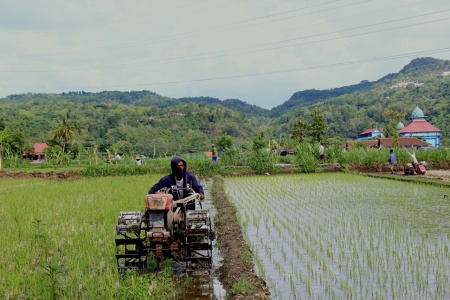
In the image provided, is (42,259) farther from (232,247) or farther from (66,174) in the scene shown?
(66,174)

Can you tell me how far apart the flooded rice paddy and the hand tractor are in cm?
75

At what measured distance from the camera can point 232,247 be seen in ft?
18.9

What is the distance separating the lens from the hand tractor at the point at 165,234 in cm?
476

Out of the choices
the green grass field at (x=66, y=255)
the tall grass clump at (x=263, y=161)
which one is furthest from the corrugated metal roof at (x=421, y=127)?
the green grass field at (x=66, y=255)

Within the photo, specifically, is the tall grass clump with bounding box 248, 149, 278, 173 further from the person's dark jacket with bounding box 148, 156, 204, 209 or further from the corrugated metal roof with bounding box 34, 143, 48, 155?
the corrugated metal roof with bounding box 34, 143, 48, 155

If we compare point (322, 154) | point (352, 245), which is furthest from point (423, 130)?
point (352, 245)

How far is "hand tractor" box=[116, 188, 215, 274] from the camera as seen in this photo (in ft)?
15.6

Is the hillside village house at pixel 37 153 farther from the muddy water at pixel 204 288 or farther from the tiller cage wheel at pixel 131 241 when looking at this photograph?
the muddy water at pixel 204 288

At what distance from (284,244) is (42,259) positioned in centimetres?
314

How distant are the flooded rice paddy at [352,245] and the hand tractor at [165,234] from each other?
0.75 m

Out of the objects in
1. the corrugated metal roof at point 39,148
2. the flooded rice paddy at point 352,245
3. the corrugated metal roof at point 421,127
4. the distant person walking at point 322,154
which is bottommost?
the flooded rice paddy at point 352,245

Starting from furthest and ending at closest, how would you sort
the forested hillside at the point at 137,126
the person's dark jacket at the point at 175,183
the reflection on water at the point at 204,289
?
the forested hillside at the point at 137,126 → the person's dark jacket at the point at 175,183 → the reflection on water at the point at 204,289

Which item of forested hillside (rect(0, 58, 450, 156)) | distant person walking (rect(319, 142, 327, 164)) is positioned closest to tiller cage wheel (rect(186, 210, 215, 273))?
distant person walking (rect(319, 142, 327, 164))

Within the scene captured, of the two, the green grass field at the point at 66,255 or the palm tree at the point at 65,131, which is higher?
the palm tree at the point at 65,131
